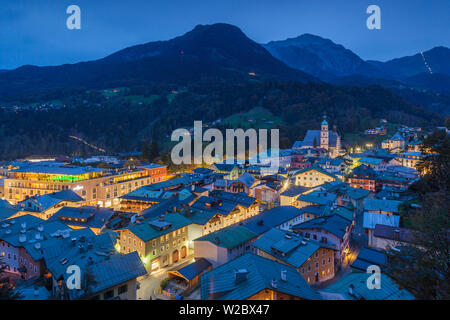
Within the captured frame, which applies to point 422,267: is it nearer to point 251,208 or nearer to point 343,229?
point 343,229

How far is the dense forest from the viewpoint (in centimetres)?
11725

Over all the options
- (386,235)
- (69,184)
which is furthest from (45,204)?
(386,235)

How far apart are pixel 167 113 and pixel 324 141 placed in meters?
90.2

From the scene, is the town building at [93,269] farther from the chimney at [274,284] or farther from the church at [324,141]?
the church at [324,141]

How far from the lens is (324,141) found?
283ft

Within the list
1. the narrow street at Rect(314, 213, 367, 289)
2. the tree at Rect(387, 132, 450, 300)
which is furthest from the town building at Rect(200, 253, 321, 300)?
the narrow street at Rect(314, 213, 367, 289)

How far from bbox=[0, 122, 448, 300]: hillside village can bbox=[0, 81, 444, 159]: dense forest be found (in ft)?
198

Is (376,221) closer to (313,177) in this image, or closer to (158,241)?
(158,241)

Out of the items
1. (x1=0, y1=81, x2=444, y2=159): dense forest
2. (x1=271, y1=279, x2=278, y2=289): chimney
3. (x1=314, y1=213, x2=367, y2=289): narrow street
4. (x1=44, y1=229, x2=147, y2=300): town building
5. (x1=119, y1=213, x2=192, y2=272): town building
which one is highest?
(x1=0, y1=81, x2=444, y2=159): dense forest

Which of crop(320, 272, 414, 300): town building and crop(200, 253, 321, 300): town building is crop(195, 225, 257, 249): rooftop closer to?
crop(200, 253, 321, 300): town building

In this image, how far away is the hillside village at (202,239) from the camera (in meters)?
15.0

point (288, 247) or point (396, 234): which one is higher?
point (288, 247)

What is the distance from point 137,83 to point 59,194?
163 m

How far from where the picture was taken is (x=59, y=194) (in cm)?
4247
